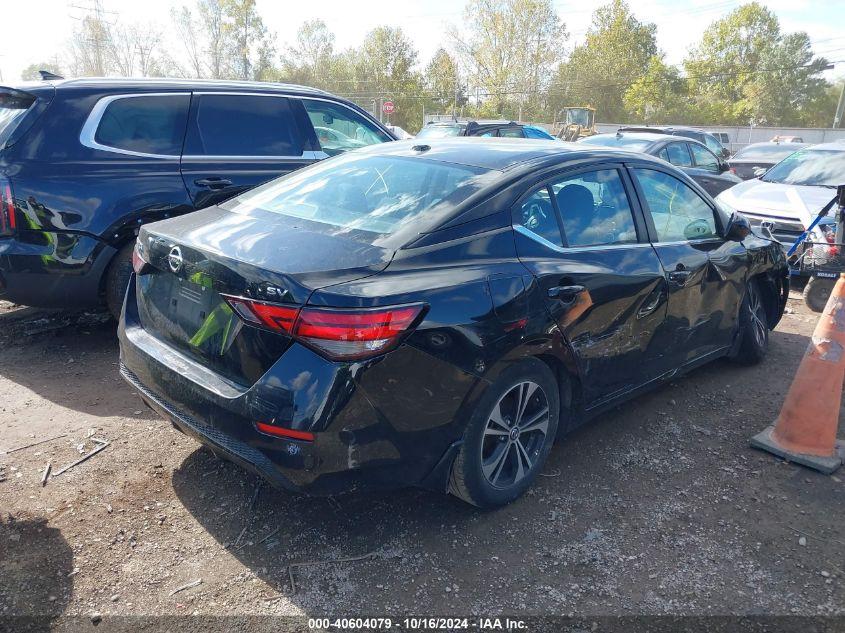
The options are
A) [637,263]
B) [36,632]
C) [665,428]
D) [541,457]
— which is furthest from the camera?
[665,428]

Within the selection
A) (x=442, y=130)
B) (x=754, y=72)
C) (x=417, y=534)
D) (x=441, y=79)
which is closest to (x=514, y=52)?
(x=441, y=79)

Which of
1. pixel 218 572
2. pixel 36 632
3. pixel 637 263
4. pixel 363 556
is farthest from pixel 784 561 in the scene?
pixel 36 632

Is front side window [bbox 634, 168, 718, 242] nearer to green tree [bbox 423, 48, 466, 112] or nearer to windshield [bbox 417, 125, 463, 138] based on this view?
windshield [bbox 417, 125, 463, 138]

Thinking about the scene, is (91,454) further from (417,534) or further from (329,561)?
(417,534)

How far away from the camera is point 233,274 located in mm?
2533

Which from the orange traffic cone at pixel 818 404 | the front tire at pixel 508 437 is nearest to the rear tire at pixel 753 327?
the orange traffic cone at pixel 818 404

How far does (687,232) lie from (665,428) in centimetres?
122

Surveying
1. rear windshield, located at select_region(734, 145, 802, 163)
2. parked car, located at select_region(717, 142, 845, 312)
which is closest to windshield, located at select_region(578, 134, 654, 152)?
parked car, located at select_region(717, 142, 845, 312)

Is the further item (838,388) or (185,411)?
(838,388)

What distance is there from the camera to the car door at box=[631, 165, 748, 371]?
381 cm

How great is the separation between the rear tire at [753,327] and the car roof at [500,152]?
1.47 metres

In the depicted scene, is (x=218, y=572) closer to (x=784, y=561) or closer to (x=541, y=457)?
(x=541, y=457)

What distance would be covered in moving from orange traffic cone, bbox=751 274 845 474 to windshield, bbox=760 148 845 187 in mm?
5342

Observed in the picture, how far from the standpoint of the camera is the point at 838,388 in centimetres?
372
